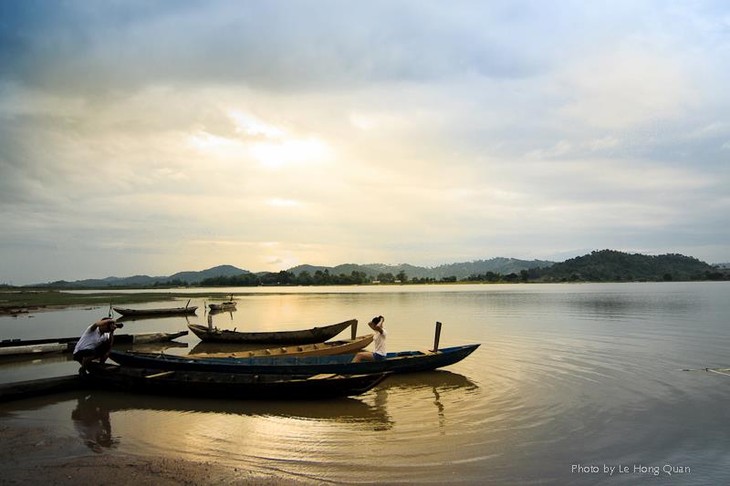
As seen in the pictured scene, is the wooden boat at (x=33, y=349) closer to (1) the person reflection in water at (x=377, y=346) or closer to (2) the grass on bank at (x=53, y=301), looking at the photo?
(1) the person reflection in water at (x=377, y=346)

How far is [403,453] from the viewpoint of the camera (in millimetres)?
8047

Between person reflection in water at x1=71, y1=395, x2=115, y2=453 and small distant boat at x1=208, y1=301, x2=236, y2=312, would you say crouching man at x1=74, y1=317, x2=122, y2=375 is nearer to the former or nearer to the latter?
person reflection in water at x1=71, y1=395, x2=115, y2=453

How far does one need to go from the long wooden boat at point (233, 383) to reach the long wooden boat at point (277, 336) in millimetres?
10481

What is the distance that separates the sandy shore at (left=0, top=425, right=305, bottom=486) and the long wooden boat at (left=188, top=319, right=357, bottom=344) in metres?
14.2

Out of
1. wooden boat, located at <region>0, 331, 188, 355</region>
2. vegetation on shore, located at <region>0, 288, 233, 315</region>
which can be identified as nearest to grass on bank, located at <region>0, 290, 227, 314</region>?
vegetation on shore, located at <region>0, 288, 233, 315</region>

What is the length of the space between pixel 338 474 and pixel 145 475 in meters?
2.81

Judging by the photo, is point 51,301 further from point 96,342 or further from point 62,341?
point 96,342

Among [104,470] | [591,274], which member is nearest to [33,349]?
[104,470]

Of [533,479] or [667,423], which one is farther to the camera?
[667,423]

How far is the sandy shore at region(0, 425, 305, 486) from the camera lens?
6777 mm

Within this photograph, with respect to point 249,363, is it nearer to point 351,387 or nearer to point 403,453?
point 351,387

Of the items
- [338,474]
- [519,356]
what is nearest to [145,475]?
[338,474]

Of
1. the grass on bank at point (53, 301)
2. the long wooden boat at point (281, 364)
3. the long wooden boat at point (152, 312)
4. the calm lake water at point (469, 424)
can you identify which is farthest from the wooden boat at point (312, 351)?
the grass on bank at point (53, 301)

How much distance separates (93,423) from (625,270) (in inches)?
6835
